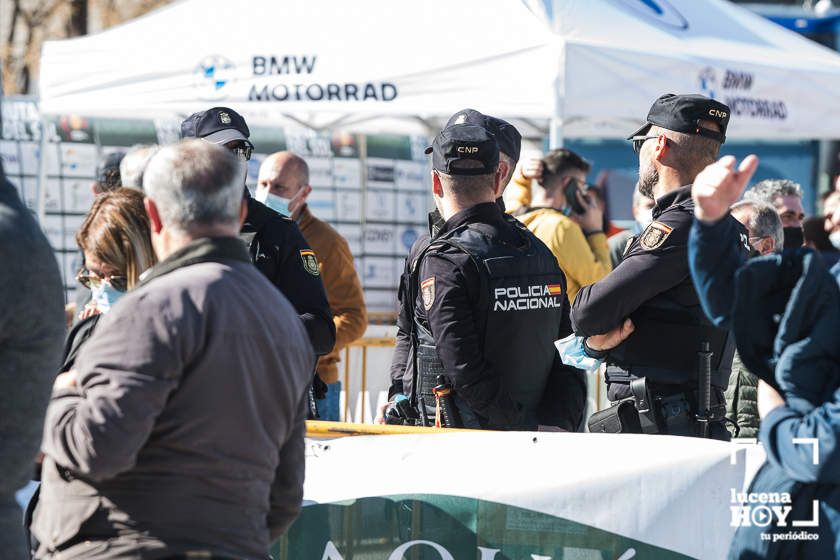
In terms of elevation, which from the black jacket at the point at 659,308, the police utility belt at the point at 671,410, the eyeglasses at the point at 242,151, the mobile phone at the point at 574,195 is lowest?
the police utility belt at the point at 671,410

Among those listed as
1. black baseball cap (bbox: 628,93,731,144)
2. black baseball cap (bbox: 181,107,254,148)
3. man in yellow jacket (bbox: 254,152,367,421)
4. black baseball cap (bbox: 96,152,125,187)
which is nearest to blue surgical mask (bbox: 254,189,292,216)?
man in yellow jacket (bbox: 254,152,367,421)

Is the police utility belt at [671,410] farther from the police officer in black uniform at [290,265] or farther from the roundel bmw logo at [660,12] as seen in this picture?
the roundel bmw logo at [660,12]

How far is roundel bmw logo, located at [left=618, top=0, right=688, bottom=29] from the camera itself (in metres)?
7.20

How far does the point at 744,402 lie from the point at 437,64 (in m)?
2.73

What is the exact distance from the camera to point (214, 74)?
22.9ft

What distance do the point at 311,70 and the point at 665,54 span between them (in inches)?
77.8

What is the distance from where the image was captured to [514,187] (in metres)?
6.89

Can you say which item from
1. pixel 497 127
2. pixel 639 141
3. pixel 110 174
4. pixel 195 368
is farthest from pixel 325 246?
pixel 195 368

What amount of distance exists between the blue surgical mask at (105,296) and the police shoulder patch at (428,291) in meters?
1.13

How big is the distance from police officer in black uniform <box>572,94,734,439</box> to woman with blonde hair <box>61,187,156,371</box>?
149 cm

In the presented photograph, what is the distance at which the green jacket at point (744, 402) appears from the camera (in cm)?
488

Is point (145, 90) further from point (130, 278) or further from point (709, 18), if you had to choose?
point (130, 278)

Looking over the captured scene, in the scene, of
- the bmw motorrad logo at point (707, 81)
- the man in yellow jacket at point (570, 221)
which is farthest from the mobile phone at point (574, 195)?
the bmw motorrad logo at point (707, 81)

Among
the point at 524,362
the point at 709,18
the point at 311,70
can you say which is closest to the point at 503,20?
the point at 311,70
